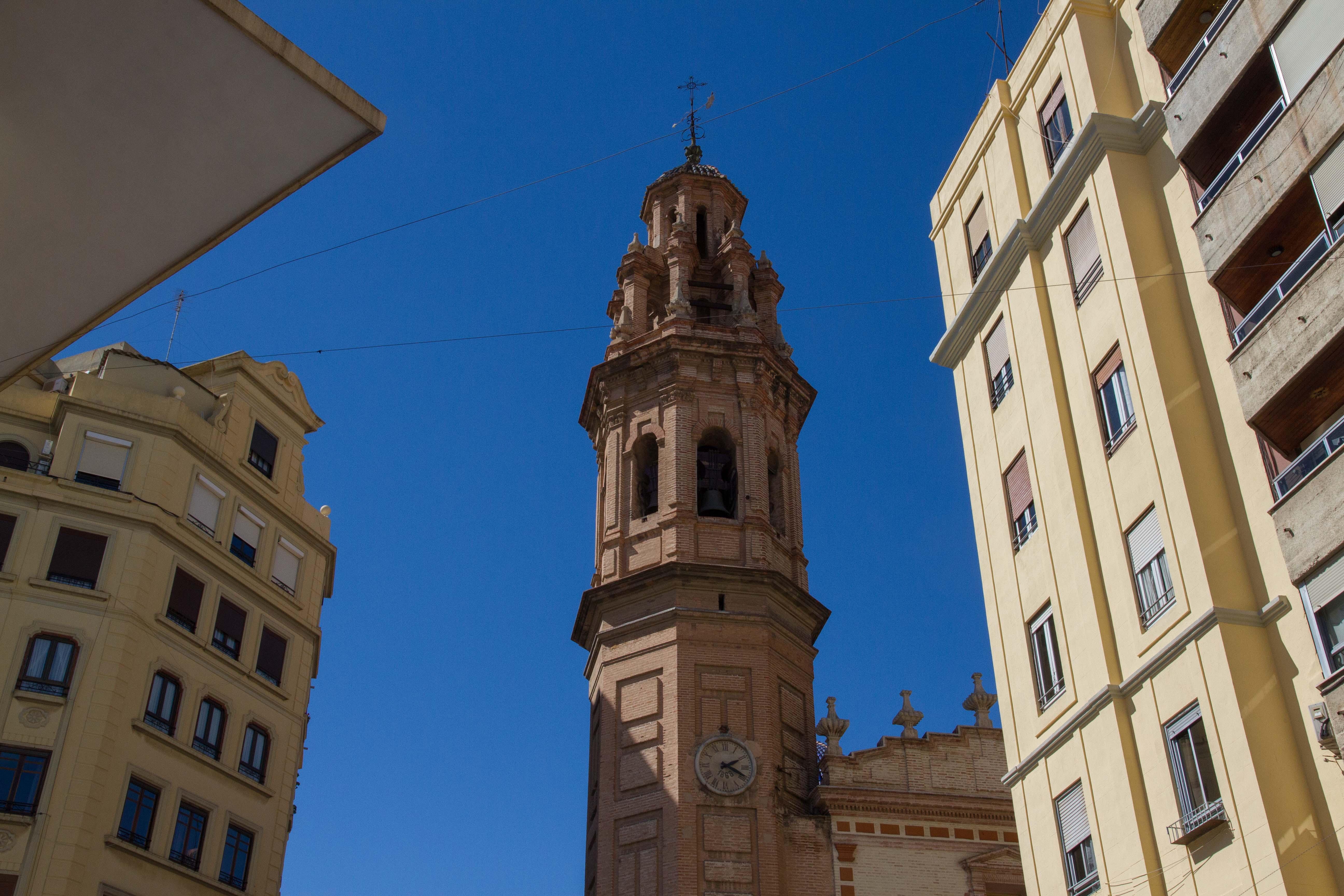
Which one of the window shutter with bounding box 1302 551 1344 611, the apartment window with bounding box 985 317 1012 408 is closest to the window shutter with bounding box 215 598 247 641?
the apartment window with bounding box 985 317 1012 408

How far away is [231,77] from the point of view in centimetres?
654

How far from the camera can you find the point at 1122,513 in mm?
16344

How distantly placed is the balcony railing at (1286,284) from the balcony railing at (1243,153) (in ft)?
4.33

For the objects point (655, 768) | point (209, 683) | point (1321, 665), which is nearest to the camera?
point (1321, 665)

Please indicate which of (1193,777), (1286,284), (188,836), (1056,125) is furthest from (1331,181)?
(188,836)

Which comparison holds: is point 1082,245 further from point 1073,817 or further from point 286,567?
point 286,567

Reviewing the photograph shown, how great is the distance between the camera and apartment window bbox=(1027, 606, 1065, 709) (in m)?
17.8

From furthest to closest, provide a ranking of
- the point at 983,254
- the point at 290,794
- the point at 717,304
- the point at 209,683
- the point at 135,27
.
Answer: the point at 717,304, the point at 290,794, the point at 209,683, the point at 983,254, the point at 135,27

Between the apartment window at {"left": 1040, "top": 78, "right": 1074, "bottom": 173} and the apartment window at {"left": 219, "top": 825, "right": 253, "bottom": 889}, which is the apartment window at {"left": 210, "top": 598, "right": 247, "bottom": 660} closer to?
the apartment window at {"left": 219, "top": 825, "right": 253, "bottom": 889}

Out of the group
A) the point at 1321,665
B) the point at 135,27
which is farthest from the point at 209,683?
the point at 135,27

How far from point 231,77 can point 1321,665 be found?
11.6 meters

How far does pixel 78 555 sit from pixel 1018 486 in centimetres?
1729

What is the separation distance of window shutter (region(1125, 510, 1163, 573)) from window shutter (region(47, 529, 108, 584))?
61.1 feet

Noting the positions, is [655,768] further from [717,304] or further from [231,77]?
[231,77]
